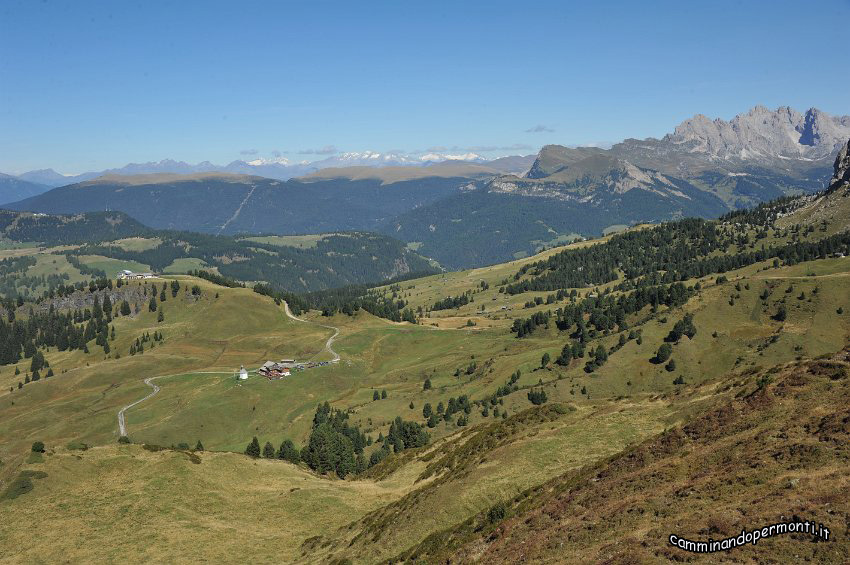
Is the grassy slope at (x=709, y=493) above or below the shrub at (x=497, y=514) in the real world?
above

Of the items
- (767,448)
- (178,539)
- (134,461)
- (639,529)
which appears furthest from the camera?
(134,461)

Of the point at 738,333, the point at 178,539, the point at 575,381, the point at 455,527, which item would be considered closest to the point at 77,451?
the point at 178,539

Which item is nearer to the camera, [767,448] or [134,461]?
A: [767,448]

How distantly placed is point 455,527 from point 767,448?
28.2 metres

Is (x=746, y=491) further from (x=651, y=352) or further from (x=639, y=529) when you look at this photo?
(x=651, y=352)

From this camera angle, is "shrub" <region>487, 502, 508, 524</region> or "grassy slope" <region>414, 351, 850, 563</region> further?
"shrub" <region>487, 502, 508, 524</region>

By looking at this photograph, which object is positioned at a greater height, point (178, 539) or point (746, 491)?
point (746, 491)

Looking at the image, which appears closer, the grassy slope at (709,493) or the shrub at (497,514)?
the grassy slope at (709,493)

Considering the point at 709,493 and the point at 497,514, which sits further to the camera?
the point at 497,514

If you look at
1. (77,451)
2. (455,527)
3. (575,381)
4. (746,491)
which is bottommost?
(575,381)

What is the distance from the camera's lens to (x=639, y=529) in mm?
39719

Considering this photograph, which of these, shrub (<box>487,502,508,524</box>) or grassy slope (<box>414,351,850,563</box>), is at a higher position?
grassy slope (<box>414,351,850,563</box>)

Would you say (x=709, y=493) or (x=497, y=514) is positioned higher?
(x=709, y=493)

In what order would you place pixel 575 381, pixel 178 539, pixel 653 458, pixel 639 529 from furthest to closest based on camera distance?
pixel 575 381 → pixel 178 539 → pixel 653 458 → pixel 639 529
